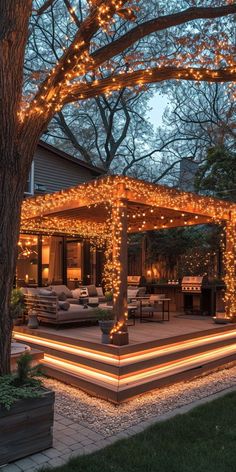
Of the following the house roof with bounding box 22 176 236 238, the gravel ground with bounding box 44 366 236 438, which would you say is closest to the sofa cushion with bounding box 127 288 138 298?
the house roof with bounding box 22 176 236 238

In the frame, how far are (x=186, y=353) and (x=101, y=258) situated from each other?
801 cm

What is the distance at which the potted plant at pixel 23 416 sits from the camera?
3252 millimetres

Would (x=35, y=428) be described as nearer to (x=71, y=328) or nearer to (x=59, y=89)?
(x=59, y=89)

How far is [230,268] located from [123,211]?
3.86 metres

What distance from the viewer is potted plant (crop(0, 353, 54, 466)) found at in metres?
3.25

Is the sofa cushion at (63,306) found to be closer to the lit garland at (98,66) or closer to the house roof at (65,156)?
the lit garland at (98,66)

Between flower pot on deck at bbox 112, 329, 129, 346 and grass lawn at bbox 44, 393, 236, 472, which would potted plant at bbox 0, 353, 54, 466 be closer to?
grass lawn at bbox 44, 393, 236, 472

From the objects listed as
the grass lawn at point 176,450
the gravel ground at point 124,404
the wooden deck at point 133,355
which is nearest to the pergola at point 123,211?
the wooden deck at point 133,355

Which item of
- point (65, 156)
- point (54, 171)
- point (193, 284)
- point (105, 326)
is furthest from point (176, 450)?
point (65, 156)

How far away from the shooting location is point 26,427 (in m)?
3.40

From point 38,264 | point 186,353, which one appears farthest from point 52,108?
point 38,264

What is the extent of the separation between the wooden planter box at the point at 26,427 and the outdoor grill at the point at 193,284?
24.5 feet

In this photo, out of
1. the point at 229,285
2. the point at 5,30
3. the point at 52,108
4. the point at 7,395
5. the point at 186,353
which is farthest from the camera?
the point at 229,285

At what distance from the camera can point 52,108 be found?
3996mm
